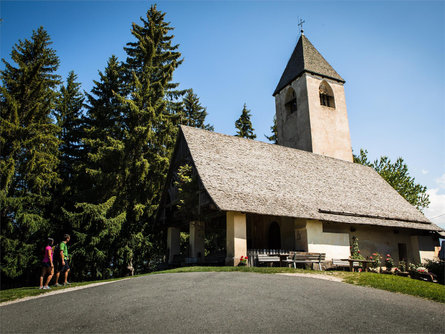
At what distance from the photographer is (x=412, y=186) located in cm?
3164

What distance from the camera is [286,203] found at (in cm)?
1603

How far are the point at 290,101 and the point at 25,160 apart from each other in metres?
22.3

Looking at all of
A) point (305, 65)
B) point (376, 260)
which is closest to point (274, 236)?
point (376, 260)

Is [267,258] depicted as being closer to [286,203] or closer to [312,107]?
[286,203]

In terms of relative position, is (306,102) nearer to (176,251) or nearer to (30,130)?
(176,251)

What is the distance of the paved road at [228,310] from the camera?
18.2 ft

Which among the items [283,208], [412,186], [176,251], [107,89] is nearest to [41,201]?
[176,251]

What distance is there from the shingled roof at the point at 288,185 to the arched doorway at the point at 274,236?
104 inches

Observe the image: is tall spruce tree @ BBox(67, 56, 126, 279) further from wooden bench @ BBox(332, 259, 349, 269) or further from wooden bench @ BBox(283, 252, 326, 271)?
wooden bench @ BBox(332, 259, 349, 269)

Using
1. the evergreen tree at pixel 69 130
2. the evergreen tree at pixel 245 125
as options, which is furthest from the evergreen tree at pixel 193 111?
the evergreen tree at pixel 69 130

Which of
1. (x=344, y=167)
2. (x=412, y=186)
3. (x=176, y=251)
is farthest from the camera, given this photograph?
(x=412, y=186)

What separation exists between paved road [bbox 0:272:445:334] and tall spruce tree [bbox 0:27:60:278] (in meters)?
9.18

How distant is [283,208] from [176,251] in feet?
26.4

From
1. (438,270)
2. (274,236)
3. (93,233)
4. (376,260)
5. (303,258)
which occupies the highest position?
(93,233)
